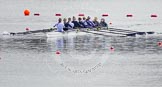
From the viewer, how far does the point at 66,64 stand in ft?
96.3

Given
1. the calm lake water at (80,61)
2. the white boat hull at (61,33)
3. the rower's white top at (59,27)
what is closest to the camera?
the calm lake water at (80,61)

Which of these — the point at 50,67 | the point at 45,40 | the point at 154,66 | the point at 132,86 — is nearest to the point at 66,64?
the point at 50,67

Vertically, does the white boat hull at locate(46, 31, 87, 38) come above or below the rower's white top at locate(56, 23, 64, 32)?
below

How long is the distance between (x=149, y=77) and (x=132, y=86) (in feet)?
6.20

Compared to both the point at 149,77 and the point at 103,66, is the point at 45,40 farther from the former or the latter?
the point at 149,77
